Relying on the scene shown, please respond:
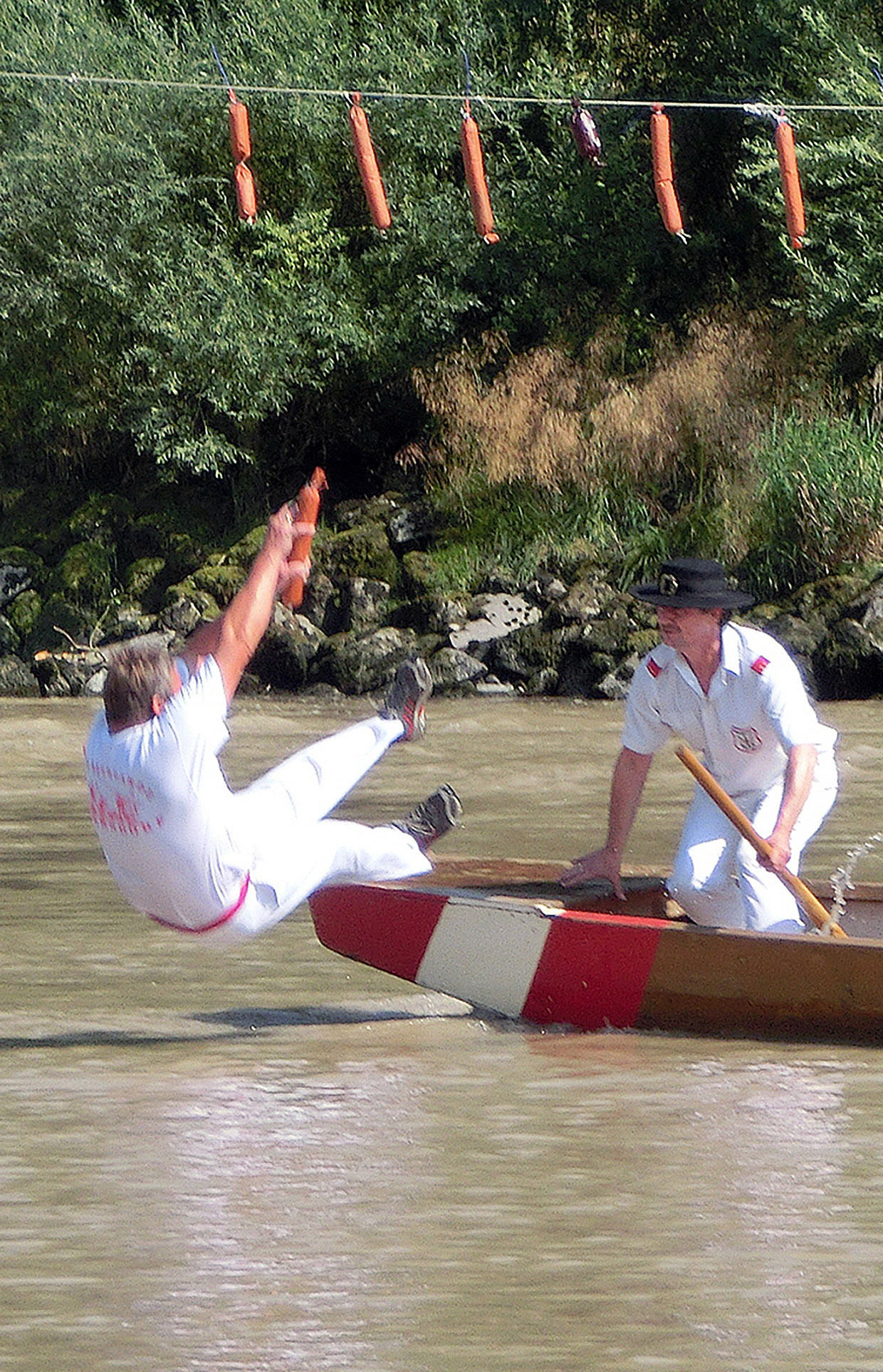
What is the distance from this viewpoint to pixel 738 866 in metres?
7.09

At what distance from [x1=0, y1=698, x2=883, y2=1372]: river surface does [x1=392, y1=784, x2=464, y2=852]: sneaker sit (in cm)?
68

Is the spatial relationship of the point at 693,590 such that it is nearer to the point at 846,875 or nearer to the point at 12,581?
the point at 846,875

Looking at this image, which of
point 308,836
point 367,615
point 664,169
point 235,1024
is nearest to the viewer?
point 308,836

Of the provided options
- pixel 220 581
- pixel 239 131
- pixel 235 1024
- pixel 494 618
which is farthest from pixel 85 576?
pixel 235 1024

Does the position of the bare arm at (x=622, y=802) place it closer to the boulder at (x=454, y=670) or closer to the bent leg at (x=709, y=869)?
the bent leg at (x=709, y=869)

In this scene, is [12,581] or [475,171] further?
[12,581]

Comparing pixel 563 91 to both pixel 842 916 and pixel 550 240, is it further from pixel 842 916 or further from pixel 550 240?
pixel 842 916

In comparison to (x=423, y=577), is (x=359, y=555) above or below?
above

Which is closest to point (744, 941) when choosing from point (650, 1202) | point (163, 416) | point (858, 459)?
point (650, 1202)

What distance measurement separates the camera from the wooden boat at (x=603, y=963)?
21.6ft

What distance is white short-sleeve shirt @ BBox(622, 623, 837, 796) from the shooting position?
678cm

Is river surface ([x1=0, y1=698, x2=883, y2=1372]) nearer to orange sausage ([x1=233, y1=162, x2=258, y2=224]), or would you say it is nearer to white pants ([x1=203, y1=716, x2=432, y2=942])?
white pants ([x1=203, y1=716, x2=432, y2=942])

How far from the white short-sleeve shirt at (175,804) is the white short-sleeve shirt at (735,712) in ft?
5.15

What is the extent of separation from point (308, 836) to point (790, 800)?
152 centimetres
